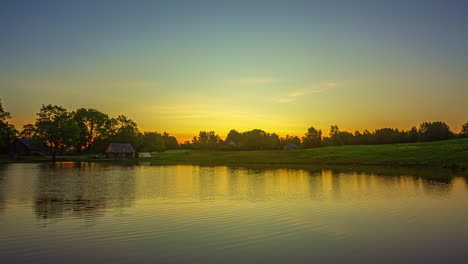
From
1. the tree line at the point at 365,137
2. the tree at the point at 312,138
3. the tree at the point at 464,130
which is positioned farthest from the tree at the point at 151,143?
the tree at the point at 464,130

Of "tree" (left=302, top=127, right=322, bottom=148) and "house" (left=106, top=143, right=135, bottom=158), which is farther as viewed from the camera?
"tree" (left=302, top=127, right=322, bottom=148)

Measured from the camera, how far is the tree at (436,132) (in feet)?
470

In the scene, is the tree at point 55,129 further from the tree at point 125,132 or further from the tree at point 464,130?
the tree at point 464,130

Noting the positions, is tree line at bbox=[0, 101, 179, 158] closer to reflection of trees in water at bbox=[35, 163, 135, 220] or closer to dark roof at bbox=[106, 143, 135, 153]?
dark roof at bbox=[106, 143, 135, 153]

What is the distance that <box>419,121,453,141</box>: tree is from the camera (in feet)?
470

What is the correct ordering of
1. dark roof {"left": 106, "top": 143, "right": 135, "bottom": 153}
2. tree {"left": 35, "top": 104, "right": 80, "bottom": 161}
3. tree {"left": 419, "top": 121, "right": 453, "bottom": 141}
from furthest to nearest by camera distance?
tree {"left": 419, "top": 121, "right": 453, "bottom": 141} → dark roof {"left": 106, "top": 143, "right": 135, "bottom": 153} → tree {"left": 35, "top": 104, "right": 80, "bottom": 161}

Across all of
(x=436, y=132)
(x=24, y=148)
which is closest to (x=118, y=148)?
(x=24, y=148)

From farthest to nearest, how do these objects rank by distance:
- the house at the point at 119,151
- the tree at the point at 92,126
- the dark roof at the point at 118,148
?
the tree at the point at 92,126, the house at the point at 119,151, the dark roof at the point at 118,148


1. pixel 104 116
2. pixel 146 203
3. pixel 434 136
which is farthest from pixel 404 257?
pixel 434 136

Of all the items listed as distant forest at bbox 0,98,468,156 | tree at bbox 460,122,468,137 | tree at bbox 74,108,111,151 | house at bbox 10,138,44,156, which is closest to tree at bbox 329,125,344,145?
distant forest at bbox 0,98,468,156

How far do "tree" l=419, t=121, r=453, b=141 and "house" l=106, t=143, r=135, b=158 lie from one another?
424ft

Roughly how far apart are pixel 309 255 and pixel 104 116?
5616 inches

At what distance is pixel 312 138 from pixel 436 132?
54.8 m

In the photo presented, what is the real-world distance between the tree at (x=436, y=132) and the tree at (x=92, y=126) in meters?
143
